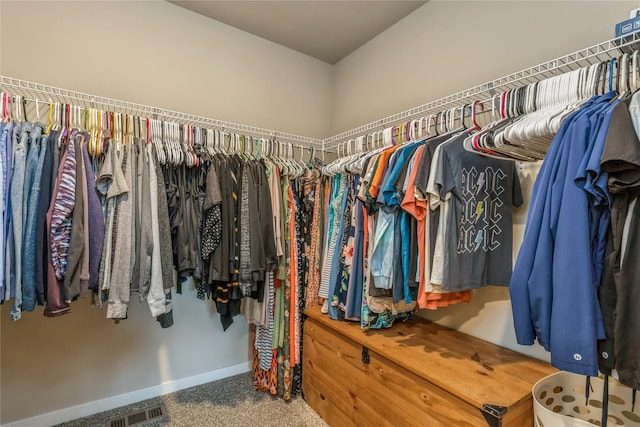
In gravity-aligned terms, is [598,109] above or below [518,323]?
above

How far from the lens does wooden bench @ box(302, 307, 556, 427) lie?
1.12 meters

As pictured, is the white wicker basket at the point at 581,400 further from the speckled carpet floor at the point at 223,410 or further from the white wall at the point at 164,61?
the white wall at the point at 164,61

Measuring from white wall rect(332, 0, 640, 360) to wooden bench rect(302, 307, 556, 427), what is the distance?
0.51 ft

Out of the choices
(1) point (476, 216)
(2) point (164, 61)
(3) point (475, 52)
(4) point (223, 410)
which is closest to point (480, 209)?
(1) point (476, 216)

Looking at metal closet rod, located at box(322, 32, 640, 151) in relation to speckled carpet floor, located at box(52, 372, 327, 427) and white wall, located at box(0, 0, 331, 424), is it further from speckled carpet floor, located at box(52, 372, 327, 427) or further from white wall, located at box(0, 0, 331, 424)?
speckled carpet floor, located at box(52, 372, 327, 427)

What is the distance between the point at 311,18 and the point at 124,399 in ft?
9.38

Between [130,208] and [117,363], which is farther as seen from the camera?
[117,363]

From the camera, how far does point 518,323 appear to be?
0.88 metres

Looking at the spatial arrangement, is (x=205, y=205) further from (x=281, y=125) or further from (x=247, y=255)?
(x=281, y=125)

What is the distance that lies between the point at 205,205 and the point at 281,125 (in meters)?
1.19

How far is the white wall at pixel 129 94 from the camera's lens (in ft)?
5.51

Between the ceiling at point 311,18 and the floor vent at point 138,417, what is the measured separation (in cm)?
266

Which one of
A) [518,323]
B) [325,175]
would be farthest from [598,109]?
[325,175]

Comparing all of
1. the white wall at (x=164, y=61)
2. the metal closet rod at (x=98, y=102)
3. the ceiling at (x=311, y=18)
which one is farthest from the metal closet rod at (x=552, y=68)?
the metal closet rod at (x=98, y=102)
